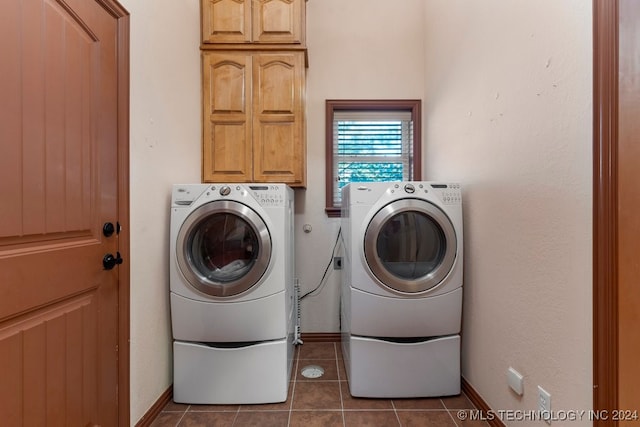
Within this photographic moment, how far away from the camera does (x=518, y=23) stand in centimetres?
122

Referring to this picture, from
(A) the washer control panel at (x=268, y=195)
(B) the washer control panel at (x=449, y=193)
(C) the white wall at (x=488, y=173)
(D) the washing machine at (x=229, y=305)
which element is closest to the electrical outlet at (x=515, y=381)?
(C) the white wall at (x=488, y=173)

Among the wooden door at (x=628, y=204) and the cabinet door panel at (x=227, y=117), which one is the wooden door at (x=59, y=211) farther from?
the wooden door at (x=628, y=204)

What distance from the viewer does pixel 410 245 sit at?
167cm

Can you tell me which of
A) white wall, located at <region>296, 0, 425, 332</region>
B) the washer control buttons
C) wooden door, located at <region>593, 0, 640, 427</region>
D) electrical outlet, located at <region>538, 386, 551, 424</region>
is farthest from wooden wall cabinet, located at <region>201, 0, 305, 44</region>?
electrical outlet, located at <region>538, 386, 551, 424</region>

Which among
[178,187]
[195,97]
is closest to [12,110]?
[178,187]

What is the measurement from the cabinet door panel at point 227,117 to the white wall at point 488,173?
0.29ft

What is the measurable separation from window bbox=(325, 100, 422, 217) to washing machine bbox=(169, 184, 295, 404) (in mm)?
1045

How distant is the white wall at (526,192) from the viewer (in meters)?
0.96

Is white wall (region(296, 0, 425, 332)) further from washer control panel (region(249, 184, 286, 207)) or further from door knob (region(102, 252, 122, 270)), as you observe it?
door knob (region(102, 252, 122, 270))

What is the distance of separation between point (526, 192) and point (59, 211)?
180 centimetres

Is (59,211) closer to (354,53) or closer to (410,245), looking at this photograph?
(410,245)

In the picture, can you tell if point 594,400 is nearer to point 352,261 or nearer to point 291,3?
point 352,261

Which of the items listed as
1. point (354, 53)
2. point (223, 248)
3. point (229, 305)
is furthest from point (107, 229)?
point (354, 53)

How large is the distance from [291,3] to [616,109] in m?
2.01
